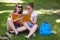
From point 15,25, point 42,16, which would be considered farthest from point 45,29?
point 42,16

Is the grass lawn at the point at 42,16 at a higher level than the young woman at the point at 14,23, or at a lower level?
lower

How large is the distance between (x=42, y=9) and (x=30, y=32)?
322cm

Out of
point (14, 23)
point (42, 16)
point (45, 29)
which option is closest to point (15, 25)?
point (14, 23)

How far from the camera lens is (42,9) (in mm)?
8633

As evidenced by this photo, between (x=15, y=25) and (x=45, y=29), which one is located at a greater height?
(x=15, y=25)

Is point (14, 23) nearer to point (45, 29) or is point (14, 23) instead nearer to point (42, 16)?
point (45, 29)

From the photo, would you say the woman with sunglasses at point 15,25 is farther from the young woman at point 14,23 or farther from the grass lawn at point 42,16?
the grass lawn at point 42,16

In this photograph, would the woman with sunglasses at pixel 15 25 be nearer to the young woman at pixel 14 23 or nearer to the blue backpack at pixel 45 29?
the young woman at pixel 14 23

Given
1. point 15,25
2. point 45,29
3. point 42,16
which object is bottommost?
point 42,16

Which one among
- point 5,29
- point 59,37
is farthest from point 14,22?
point 59,37

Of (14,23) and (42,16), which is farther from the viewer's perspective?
(42,16)

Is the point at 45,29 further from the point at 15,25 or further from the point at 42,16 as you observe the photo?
the point at 42,16

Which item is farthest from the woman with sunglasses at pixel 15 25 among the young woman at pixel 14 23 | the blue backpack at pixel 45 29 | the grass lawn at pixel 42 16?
the blue backpack at pixel 45 29

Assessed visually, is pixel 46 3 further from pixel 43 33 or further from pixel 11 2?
pixel 43 33
